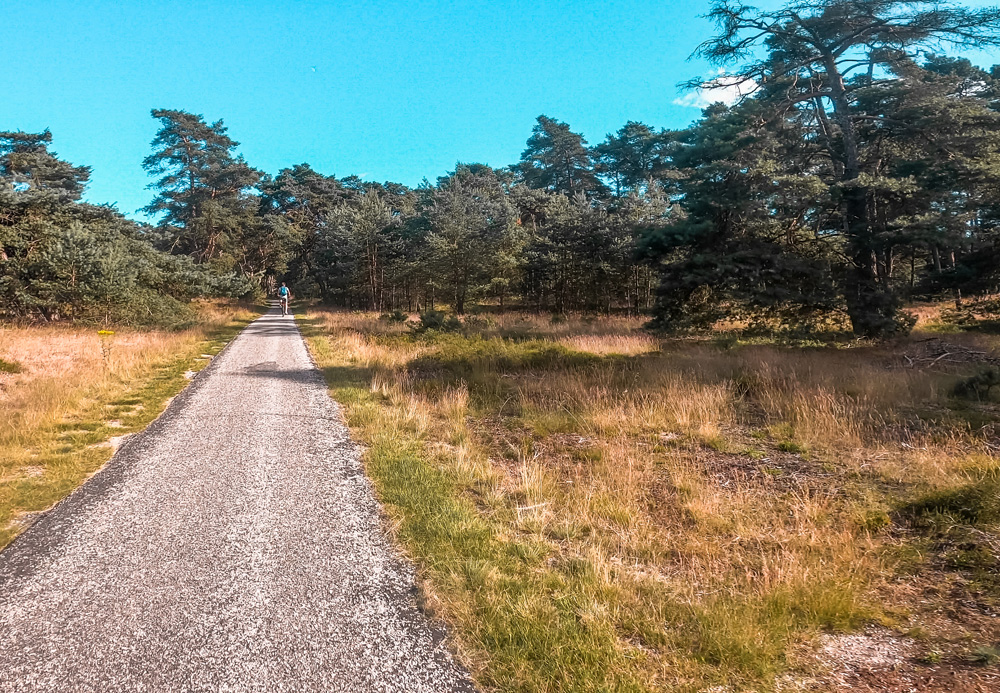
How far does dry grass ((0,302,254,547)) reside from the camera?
4.53 metres

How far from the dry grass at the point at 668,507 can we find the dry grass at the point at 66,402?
2.95 m

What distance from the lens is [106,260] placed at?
17.6 metres

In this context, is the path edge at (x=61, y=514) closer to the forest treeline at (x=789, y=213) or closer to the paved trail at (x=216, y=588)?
the paved trail at (x=216, y=588)

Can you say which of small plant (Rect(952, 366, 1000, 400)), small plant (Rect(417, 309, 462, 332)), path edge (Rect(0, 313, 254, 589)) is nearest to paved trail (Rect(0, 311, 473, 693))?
path edge (Rect(0, 313, 254, 589))

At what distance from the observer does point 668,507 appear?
429 cm

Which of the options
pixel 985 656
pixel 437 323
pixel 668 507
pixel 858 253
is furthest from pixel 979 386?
pixel 437 323

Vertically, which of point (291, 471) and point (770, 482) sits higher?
point (291, 471)

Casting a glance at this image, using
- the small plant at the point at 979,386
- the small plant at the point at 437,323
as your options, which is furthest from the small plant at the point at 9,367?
the small plant at the point at 979,386

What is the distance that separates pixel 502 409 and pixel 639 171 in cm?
4560

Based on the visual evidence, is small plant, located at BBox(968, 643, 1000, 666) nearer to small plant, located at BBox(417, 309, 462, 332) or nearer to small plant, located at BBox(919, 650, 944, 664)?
small plant, located at BBox(919, 650, 944, 664)

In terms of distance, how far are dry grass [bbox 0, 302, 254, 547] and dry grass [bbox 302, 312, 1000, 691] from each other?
9.67 ft

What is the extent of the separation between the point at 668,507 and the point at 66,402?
8794mm

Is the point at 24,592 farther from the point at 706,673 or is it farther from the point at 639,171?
the point at 639,171

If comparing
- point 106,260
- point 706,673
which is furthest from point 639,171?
point 706,673
